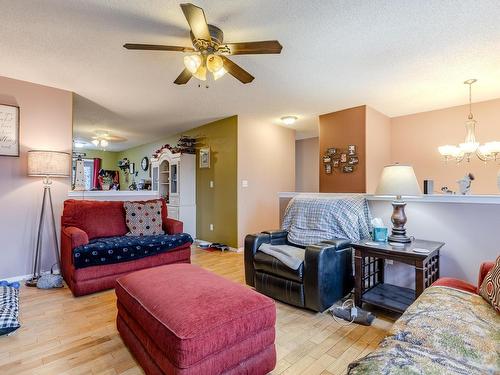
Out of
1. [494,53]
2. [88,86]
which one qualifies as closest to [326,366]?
[494,53]

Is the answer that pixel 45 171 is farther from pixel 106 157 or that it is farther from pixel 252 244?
pixel 106 157

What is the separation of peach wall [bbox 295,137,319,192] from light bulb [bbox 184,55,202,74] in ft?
14.9

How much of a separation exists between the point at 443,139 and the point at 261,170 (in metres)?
2.90

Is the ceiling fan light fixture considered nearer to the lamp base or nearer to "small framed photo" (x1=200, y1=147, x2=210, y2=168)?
the lamp base

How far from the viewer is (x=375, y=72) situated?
9.27ft

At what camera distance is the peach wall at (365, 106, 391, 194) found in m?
3.96

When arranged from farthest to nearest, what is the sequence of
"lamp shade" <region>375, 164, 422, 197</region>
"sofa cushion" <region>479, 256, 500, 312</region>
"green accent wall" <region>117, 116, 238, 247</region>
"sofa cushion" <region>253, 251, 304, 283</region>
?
"green accent wall" <region>117, 116, 238, 247</region> → "sofa cushion" <region>253, 251, 304, 283</region> → "lamp shade" <region>375, 164, 422, 197</region> → "sofa cushion" <region>479, 256, 500, 312</region>

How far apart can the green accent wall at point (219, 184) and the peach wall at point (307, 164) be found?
2281 millimetres

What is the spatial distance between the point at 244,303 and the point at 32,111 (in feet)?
11.1

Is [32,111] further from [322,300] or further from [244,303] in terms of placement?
[322,300]

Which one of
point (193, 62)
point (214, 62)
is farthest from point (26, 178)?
point (214, 62)

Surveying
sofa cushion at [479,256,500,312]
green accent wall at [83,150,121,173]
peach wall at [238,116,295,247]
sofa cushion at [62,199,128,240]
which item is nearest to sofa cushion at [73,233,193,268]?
sofa cushion at [62,199,128,240]

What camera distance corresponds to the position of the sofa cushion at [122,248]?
2537mm

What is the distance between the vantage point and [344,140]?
13.5ft
